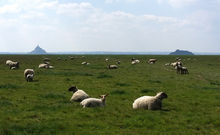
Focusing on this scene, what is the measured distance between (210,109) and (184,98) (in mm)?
3503

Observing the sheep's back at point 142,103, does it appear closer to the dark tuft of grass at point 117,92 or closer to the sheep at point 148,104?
the sheep at point 148,104

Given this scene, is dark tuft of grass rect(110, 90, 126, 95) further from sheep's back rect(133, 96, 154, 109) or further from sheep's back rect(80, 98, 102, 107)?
sheep's back rect(80, 98, 102, 107)

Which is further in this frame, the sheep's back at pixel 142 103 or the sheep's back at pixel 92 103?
the sheep's back at pixel 142 103

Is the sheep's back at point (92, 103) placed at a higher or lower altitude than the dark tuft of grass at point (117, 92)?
higher

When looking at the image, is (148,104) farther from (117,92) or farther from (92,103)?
(117,92)

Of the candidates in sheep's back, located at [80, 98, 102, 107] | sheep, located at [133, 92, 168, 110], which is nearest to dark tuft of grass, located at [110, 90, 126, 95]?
sheep, located at [133, 92, 168, 110]

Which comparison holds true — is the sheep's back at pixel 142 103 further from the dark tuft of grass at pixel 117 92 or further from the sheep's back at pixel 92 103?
the dark tuft of grass at pixel 117 92

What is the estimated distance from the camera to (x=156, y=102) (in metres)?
15.2

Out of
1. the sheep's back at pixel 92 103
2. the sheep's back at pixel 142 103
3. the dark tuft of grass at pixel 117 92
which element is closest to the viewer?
the sheep's back at pixel 92 103

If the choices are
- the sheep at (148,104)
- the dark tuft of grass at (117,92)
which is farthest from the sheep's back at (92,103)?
the dark tuft of grass at (117,92)

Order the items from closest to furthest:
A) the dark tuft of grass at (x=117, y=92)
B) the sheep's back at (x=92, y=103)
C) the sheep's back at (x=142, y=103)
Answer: the sheep's back at (x=92, y=103), the sheep's back at (x=142, y=103), the dark tuft of grass at (x=117, y=92)

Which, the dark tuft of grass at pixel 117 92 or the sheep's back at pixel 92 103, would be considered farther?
the dark tuft of grass at pixel 117 92

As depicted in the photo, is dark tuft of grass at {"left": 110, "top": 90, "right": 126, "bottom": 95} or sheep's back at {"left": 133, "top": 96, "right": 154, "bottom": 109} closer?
sheep's back at {"left": 133, "top": 96, "right": 154, "bottom": 109}

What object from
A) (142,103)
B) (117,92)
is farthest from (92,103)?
(117,92)
